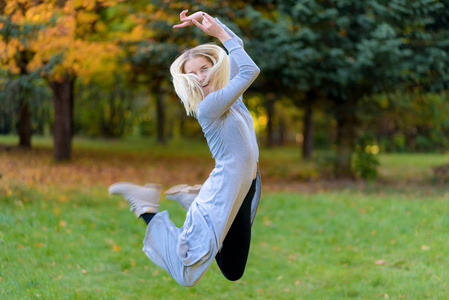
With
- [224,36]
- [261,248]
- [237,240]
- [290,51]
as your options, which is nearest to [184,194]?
[237,240]

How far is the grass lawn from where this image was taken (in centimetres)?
→ 536

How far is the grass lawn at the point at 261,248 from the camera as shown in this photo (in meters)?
5.36

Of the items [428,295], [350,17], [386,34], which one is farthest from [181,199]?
[350,17]

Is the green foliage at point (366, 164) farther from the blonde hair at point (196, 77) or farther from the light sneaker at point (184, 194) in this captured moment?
the blonde hair at point (196, 77)

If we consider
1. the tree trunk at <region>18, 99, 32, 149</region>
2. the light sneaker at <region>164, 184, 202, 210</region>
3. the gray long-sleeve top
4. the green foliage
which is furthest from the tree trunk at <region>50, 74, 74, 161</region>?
the gray long-sleeve top

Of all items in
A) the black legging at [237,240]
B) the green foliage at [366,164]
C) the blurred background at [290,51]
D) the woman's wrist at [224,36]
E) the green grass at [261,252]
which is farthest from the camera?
the green foliage at [366,164]

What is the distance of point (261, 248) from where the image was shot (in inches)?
282

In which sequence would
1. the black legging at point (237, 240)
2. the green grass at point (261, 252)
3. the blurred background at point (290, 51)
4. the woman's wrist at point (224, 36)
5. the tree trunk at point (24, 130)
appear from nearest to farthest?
the woman's wrist at point (224, 36), the black legging at point (237, 240), the green grass at point (261, 252), the blurred background at point (290, 51), the tree trunk at point (24, 130)

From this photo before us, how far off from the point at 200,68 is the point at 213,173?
2.25 ft

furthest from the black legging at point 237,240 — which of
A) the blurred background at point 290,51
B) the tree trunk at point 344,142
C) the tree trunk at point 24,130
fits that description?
the tree trunk at point 24,130

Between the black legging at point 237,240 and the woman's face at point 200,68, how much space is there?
2.56 ft

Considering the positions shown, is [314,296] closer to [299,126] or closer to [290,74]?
[290,74]

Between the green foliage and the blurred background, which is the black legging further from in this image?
the green foliage

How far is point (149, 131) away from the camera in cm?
3734
